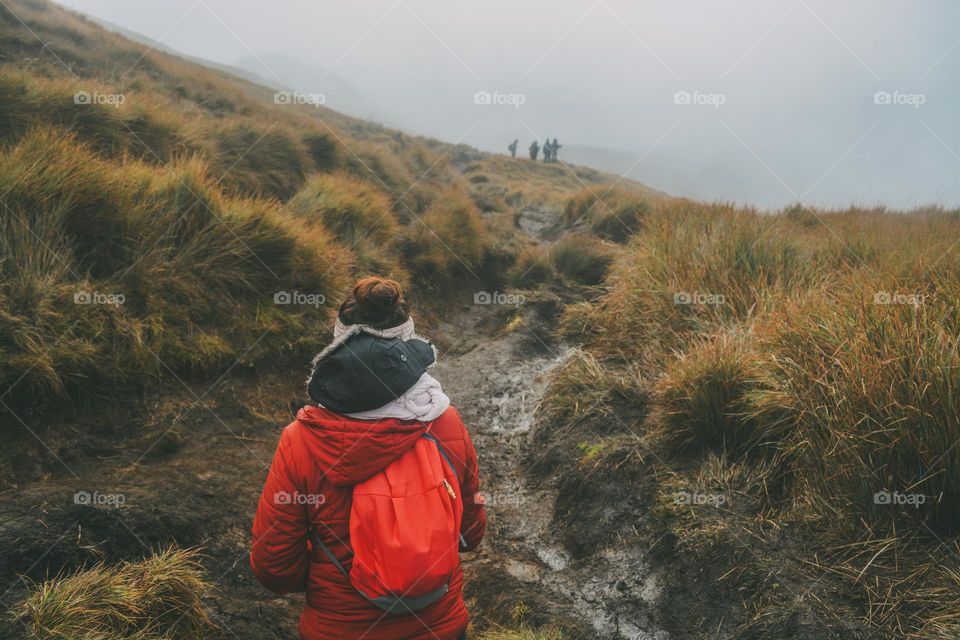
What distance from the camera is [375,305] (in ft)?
7.62

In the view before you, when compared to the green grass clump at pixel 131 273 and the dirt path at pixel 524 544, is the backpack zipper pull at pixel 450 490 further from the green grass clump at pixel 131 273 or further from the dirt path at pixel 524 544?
the green grass clump at pixel 131 273

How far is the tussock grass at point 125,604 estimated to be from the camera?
7.26ft

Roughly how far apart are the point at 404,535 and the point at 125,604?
1.45m

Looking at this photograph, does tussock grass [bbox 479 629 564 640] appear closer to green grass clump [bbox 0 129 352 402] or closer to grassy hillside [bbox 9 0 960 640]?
grassy hillside [bbox 9 0 960 640]

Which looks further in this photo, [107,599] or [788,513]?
[788,513]

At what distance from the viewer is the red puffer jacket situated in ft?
6.93

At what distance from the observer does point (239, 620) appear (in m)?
2.92

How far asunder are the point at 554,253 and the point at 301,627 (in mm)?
8459

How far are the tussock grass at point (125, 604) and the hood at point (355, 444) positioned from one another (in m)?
1.16

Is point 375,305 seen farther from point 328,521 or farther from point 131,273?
point 131,273

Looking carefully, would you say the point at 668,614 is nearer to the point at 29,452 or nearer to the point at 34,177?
the point at 29,452

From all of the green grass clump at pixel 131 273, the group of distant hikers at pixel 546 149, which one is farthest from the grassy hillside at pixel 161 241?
the group of distant hikers at pixel 546 149

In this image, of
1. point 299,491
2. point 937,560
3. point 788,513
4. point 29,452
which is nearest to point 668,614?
point 788,513

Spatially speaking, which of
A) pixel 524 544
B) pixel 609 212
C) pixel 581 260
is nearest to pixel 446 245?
pixel 581 260
